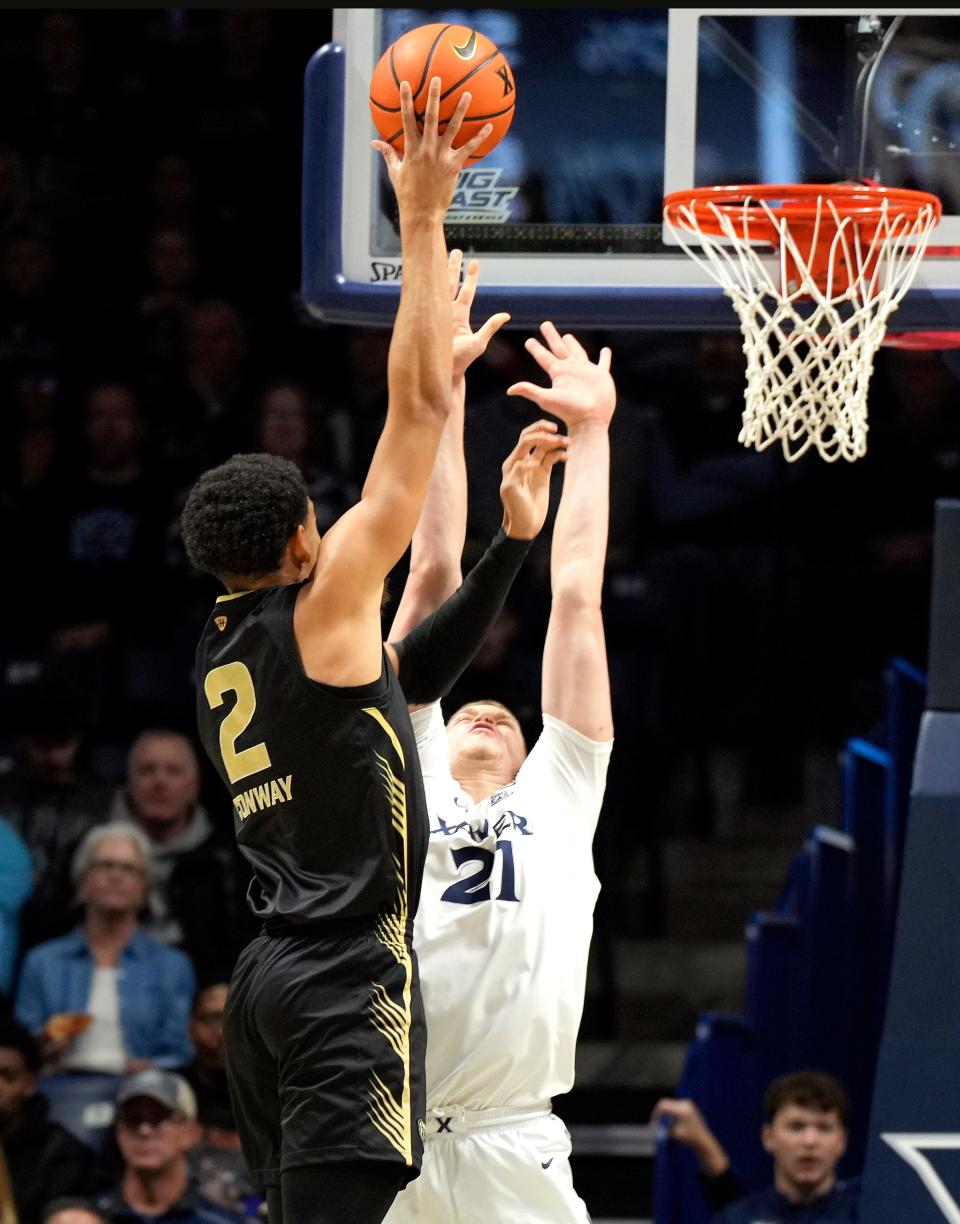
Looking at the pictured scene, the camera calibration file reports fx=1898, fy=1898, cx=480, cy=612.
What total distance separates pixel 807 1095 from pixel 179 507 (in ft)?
12.1

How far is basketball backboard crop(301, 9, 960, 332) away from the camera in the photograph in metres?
4.74

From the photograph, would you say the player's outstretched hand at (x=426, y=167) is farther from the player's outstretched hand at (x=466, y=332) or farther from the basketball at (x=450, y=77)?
the player's outstretched hand at (x=466, y=332)

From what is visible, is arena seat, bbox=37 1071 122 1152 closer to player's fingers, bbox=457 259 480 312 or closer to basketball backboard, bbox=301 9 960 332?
basketball backboard, bbox=301 9 960 332

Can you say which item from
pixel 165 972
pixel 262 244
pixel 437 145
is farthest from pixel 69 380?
pixel 437 145

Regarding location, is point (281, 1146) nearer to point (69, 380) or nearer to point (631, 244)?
point (631, 244)

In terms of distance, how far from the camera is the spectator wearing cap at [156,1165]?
6305mm

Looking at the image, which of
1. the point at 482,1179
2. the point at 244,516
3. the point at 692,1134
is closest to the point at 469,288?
the point at 244,516

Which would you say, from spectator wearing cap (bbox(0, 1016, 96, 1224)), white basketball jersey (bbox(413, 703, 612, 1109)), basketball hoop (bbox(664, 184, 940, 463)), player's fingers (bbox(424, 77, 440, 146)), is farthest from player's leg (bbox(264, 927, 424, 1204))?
spectator wearing cap (bbox(0, 1016, 96, 1224))

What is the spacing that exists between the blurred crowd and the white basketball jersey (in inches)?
135

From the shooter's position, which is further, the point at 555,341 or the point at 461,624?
the point at 555,341

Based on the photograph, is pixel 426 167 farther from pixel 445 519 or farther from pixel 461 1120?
pixel 461 1120

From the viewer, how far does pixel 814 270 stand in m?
4.59

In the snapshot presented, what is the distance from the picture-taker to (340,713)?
3.04 m

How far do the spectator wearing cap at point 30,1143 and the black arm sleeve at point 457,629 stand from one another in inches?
144
